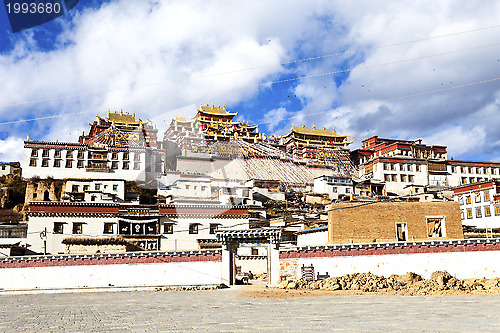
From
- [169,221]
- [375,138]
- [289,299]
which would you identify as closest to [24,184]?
[169,221]

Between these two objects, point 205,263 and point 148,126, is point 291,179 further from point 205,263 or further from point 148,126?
point 205,263

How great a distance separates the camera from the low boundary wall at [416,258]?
2530 cm

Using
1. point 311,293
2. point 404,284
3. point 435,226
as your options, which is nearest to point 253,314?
point 311,293

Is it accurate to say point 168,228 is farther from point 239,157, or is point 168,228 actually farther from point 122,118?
point 122,118

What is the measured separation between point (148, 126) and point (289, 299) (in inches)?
2494

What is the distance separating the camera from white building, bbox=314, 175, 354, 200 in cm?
6650

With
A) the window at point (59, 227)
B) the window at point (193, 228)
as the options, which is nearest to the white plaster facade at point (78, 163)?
the window at point (59, 227)

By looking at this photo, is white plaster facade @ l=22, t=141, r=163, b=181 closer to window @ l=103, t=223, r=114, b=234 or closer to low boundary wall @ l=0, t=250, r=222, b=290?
window @ l=103, t=223, r=114, b=234

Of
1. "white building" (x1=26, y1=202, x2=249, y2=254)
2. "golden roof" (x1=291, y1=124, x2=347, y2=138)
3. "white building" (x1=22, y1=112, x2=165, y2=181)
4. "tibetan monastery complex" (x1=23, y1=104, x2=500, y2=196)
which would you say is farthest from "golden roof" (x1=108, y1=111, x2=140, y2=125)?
"white building" (x1=26, y1=202, x2=249, y2=254)

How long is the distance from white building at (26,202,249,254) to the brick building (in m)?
14.0

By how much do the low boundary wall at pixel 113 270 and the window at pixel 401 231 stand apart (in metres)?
10.7

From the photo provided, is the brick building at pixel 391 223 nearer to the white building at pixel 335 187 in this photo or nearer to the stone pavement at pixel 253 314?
the stone pavement at pixel 253 314

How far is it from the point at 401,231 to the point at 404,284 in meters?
4.22

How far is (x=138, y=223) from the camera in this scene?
1606 inches
